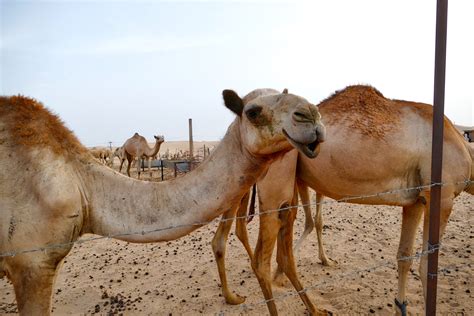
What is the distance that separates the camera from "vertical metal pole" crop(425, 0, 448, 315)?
2.46 m

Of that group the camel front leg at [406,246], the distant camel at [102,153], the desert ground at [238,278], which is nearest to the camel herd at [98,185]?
the desert ground at [238,278]

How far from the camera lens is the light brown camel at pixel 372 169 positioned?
375cm

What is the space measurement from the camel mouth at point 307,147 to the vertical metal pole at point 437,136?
1.09 metres

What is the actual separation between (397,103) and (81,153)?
137 inches

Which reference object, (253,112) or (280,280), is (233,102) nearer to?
(253,112)

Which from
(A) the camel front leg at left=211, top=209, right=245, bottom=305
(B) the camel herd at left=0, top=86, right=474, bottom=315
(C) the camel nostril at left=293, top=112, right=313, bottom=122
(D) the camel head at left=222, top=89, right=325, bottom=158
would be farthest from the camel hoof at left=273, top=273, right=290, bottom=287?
(C) the camel nostril at left=293, top=112, right=313, bottom=122

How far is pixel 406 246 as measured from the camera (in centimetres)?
418

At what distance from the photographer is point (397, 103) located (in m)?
4.25

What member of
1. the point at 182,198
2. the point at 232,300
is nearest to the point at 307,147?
the point at 182,198

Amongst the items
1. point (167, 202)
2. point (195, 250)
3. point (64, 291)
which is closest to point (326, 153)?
point (167, 202)

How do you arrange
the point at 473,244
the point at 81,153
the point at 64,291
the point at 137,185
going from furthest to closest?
1. the point at 473,244
2. the point at 64,291
3. the point at 81,153
4. the point at 137,185

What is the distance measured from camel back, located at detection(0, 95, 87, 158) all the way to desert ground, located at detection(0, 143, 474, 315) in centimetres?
188

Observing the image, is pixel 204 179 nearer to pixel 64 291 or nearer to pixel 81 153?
pixel 81 153

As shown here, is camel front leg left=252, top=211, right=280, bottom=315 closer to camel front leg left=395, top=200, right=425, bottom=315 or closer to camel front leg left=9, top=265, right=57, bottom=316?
camel front leg left=395, top=200, right=425, bottom=315
